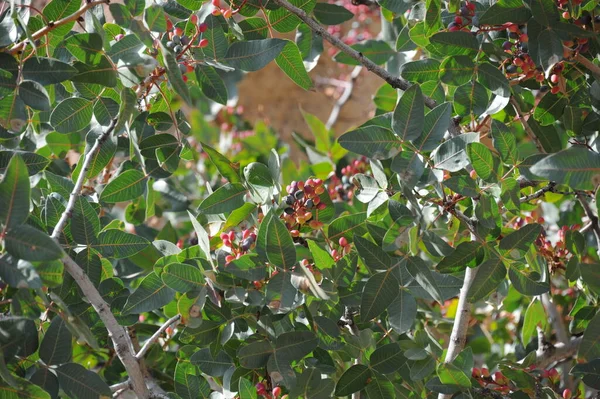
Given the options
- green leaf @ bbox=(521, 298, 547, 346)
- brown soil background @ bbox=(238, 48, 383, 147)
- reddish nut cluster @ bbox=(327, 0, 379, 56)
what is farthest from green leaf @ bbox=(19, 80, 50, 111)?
brown soil background @ bbox=(238, 48, 383, 147)

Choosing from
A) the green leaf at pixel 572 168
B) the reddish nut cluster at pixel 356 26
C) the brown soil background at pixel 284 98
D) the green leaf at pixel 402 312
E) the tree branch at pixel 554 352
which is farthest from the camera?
the brown soil background at pixel 284 98

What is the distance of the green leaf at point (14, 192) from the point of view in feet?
2.56

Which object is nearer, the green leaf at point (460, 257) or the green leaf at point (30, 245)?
the green leaf at point (30, 245)

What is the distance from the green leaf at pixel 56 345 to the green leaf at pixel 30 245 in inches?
7.6

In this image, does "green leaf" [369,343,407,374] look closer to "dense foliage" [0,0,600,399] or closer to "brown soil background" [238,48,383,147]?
"dense foliage" [0,0,600,399]

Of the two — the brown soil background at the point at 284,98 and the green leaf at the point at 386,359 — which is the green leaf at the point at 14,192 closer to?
the green leaf at the point at 386,359

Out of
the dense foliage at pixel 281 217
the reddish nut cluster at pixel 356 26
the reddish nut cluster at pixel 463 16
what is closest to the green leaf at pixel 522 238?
the dense foliage at pixel 281 217

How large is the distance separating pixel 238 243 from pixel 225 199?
7 centimetres

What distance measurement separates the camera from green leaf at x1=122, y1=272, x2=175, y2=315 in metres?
1.01

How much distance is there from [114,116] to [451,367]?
0.63m

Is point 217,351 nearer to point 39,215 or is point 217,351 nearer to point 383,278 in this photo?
point 383,278

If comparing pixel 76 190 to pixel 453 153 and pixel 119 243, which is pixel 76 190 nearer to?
pixel 119 243

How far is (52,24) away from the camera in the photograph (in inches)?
39.8

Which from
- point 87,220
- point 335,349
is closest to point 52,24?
point 87,220
